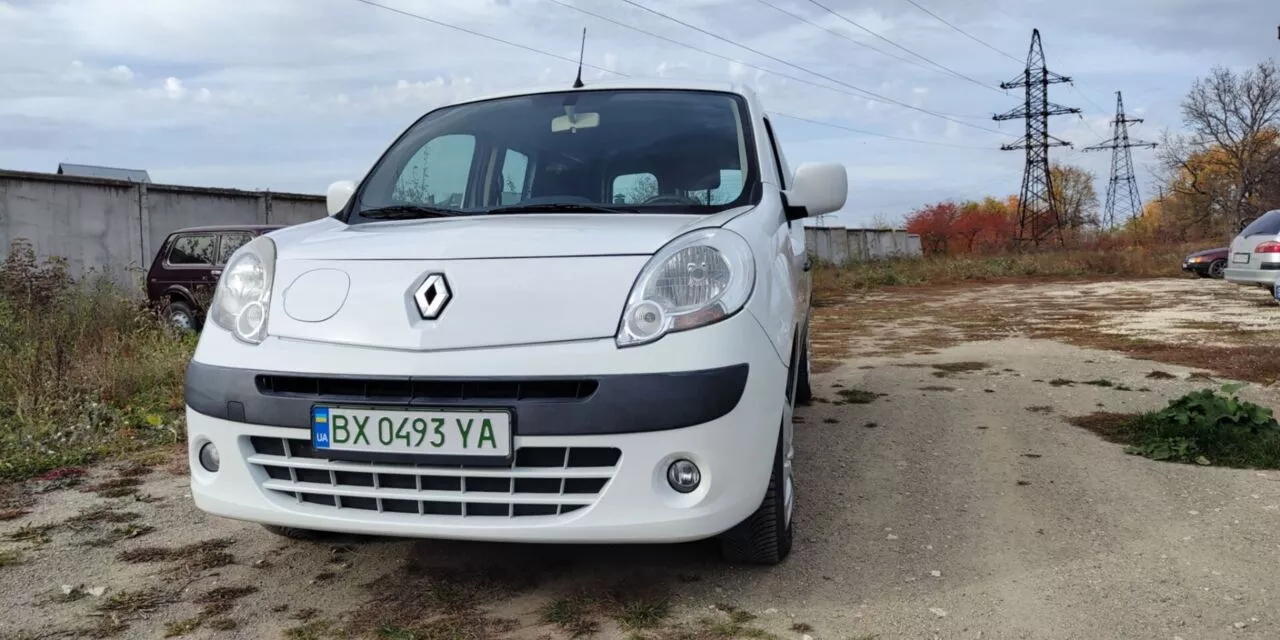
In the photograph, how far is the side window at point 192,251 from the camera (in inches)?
445

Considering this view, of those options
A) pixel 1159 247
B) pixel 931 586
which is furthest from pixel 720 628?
pixel 1159 247

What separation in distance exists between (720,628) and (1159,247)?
3742 cm

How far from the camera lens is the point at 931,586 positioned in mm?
2730

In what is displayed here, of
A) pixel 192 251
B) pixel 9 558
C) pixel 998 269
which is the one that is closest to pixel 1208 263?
pixel 998 269

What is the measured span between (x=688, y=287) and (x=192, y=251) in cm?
1067

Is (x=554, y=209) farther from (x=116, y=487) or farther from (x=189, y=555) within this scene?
(x=116, y=487)

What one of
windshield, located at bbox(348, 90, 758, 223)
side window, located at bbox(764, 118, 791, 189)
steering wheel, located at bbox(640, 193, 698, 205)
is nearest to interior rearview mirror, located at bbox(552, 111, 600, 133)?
windshield, located at bbox(348, 90, 758, 223)

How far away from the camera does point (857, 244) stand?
1345 inches

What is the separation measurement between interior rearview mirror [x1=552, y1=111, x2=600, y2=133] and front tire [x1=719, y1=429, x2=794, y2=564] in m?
1.49

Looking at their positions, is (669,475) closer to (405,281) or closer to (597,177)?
(405,281)

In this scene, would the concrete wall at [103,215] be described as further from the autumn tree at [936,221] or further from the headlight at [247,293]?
the autumn tree at [936,221]

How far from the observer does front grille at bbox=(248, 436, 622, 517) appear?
2324mm

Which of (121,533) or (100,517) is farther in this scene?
(100,517)

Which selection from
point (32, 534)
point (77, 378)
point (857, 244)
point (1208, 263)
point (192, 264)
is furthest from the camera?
point (857, 244)
